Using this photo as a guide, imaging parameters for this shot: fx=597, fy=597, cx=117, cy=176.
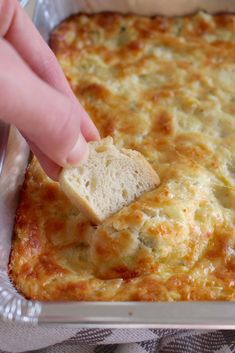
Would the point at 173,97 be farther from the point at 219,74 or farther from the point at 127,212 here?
the point at 127,212

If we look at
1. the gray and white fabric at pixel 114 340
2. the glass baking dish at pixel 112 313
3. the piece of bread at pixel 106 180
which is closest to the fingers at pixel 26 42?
the piece of bread at pixel 106 180

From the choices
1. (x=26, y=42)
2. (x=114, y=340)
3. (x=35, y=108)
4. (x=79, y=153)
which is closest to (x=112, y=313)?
(x=114, y=340)

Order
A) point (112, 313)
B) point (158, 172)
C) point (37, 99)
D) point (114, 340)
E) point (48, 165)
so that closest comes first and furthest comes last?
point (37, 99)
point (112, 313)
point (114, 340)
point (48, 165)
point (158, 172)

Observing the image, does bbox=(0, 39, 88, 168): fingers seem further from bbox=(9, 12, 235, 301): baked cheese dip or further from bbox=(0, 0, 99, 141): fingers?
bbox=(9, 12, 235, 301): baked cheese dip

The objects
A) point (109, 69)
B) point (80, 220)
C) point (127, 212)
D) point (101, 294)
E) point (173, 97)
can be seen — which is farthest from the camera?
point (109, 69)

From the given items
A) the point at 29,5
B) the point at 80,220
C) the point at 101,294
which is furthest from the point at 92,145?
the point at 29,5

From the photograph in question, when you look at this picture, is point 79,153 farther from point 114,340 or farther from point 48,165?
point 114,340
